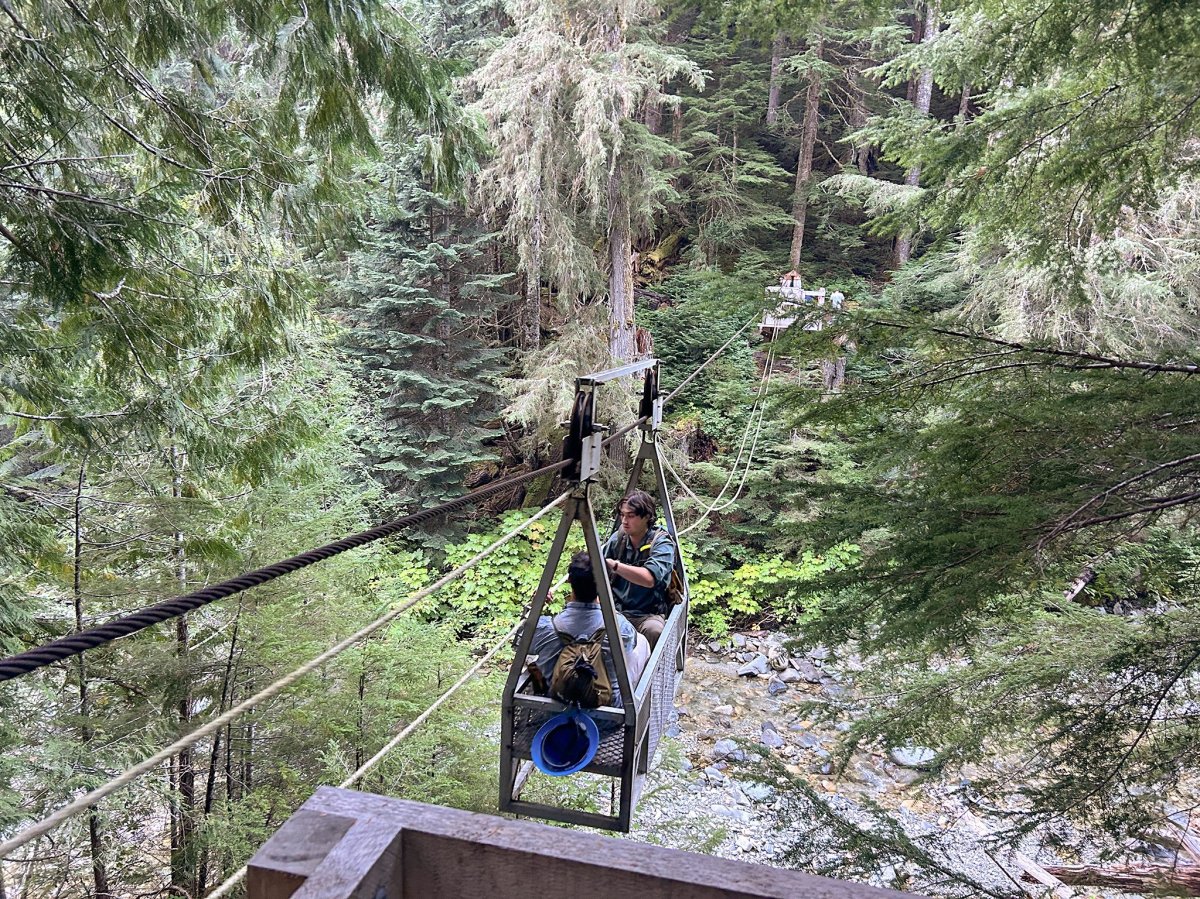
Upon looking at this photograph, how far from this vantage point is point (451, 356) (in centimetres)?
998

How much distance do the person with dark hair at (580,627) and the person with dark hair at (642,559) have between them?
0.55m

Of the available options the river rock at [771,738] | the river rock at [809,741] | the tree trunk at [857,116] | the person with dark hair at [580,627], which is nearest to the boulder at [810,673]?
the river rock at [809,741]

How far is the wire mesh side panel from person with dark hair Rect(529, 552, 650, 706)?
0.16m

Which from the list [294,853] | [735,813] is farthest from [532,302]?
[294,853]

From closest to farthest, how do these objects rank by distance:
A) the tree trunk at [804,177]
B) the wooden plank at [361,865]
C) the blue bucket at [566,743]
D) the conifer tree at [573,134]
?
1. the wooden plank at [361,865]
2. the blue bucket at [566,743]
3. the conifer tree at [573,134]
4. the tree trunk at [804,177]

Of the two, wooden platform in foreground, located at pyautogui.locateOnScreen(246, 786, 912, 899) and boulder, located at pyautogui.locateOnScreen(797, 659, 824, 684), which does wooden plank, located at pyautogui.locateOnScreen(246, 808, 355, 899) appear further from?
boulder, located at pyautogui.locateOnScreen(797, 659, 824, 684)

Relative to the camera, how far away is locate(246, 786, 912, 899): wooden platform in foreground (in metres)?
0.71

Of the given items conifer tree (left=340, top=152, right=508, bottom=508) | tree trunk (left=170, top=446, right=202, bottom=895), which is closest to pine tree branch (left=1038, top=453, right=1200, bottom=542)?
tree trunk (left=170, top=446, right=202, bottom=895)

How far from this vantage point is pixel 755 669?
28.0ft

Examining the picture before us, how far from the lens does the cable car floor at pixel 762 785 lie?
5363 millimetres

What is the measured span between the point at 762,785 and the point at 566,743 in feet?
7.97

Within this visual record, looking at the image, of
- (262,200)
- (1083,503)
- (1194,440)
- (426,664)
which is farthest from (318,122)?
(426,664)

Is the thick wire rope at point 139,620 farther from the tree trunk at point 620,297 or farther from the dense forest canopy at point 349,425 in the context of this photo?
the tree trunk at point 620,297

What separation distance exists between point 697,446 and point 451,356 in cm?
421
